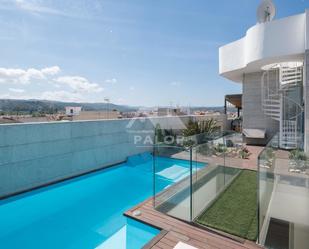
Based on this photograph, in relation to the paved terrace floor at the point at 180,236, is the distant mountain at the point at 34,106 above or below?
above

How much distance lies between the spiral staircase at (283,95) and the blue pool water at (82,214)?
6.28 metres

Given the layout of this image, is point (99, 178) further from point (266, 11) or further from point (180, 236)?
point (266, 11)

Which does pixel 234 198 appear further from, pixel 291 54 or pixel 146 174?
pixel 291 54

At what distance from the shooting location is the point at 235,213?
3.89 meters

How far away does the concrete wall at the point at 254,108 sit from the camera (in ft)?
34.4

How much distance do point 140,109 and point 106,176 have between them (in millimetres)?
10730

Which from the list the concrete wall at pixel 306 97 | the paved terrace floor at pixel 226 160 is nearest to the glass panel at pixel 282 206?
the paved terrace floor at pixel 226 160

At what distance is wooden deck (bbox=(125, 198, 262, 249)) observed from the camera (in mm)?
3002

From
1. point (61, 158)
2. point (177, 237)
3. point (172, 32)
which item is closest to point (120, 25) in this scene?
point (172, 32)

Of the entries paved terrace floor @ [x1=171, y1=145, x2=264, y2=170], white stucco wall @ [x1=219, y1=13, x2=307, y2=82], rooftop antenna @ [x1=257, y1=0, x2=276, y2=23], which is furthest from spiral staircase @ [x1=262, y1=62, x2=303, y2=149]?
paved terrace floor @ [x1=171, y1=145, x2=264, y2=170]

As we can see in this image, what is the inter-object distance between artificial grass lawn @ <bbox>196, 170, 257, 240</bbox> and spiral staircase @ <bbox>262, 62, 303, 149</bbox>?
498 cm

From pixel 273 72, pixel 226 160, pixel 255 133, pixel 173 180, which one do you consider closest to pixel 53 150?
pixel 173 180

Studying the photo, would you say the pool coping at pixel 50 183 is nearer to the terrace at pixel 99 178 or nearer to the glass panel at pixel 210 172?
the terrace at pixel 99 178

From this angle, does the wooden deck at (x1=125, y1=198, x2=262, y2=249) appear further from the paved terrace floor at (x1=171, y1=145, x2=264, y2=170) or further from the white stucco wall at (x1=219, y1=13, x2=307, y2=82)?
the white stucco wall at (x1=219, y1=13, x2=307, y2=82)
